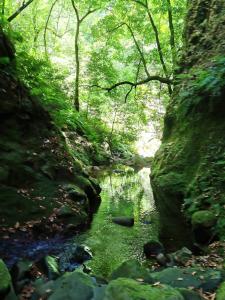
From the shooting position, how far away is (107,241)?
350 inches

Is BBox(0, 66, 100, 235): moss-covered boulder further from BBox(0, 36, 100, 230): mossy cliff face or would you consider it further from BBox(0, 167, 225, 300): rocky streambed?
BBox(0, 167, 225, 300): rocky streambed

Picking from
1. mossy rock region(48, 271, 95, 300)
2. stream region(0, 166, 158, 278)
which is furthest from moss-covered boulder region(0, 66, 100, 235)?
mossy rock region(48, 271, 95, 300)

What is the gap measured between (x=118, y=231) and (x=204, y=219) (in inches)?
96.3

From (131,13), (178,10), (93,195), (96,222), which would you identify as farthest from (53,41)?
(96,222)

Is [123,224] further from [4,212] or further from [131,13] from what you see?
[131,13]

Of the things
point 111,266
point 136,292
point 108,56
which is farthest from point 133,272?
point 108,56

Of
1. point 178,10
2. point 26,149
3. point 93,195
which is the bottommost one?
point 93,195

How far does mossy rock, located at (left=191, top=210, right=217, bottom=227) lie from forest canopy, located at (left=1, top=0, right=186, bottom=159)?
321 inches

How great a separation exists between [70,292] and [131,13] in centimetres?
2296

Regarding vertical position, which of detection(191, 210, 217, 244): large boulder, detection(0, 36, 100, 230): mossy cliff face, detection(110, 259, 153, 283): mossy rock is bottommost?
detection(110, 259, 153, 283): mossy rock

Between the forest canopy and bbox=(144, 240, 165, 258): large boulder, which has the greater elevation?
the forest canopy

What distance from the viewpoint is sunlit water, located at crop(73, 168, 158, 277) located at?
7.73 m

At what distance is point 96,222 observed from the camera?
1050 cm

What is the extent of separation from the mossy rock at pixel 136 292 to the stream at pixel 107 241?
2329 millimetres
